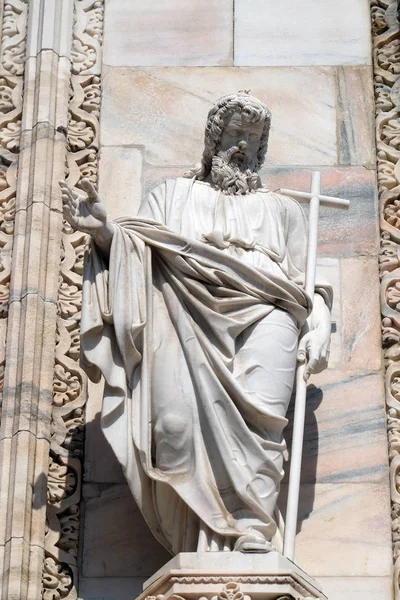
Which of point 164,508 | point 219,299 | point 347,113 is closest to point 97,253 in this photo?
point 219,299

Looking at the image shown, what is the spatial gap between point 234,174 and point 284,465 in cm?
123

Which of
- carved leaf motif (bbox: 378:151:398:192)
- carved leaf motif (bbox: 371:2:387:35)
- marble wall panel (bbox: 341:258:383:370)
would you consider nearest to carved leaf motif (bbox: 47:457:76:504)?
marble wall panel (bbox: 341:258:383:370)

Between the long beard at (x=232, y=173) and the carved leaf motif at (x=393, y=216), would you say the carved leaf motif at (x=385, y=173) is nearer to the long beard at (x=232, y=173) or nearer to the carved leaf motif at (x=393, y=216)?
the carved leaf motif at (x=393, y=216)

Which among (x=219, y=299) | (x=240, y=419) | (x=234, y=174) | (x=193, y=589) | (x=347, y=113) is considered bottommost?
(x=193, y=589)

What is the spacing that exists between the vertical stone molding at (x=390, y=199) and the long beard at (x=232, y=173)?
772 mm

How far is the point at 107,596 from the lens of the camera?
849cm

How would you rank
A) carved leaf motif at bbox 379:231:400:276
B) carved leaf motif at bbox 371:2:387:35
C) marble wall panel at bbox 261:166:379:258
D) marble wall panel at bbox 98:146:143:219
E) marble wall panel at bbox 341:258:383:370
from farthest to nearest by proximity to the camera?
carved leaf motif at bbox 371:2:387:35, marble wall panel at bbox 98:146:143:219, marble wall panel at bbox 261:166:379:258, carved leaf motif at bbox 379:231:400:276, marble wall panel at bbox 341:258:383:370

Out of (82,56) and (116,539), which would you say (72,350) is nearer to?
(116,539)

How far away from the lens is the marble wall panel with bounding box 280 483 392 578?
852 centimetres

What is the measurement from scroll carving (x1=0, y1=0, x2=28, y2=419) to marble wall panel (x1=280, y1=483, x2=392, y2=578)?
139 cm

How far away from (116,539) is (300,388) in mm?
974

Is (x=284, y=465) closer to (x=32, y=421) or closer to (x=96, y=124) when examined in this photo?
(x=32, y=421)

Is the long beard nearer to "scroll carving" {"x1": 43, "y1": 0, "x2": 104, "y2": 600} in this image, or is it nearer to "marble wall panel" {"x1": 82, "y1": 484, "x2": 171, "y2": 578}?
"scroll carving" {"x1": 43, "y1": 0, "x2": 104, "y2": 600}

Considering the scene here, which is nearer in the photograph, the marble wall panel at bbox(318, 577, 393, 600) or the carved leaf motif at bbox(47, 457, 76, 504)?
the marble wall panel at bbox(318, 577, 393, 600)
